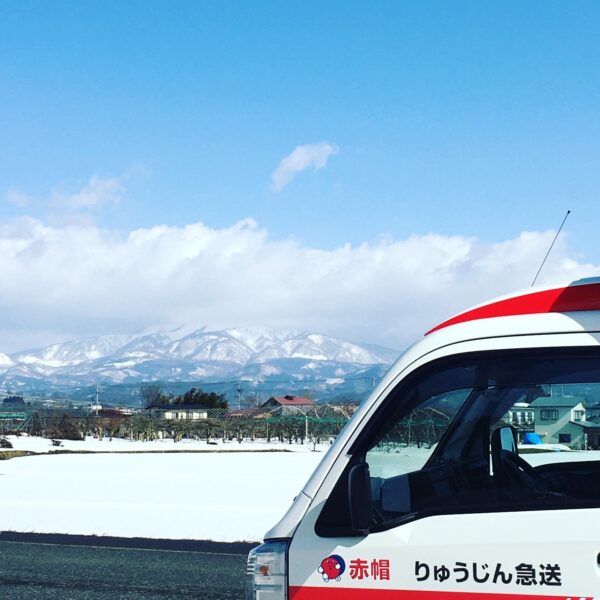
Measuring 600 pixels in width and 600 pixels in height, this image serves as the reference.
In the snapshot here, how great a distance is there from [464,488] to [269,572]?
0.91 m

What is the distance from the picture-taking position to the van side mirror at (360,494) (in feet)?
11.4

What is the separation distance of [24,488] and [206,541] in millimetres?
8185

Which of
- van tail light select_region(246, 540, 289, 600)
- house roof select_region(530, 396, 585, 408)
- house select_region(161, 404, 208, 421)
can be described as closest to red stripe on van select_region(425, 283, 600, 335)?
house roof select_region(530, 396, 585, 408)

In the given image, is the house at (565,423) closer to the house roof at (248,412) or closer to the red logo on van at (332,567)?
the red logo on van at (332,567)

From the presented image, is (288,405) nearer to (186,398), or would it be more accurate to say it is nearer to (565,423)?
(186,398)

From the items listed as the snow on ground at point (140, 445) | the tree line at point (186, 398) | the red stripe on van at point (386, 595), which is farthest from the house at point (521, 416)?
the tree line at point (186, 398)

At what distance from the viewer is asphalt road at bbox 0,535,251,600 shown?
8.24 meters

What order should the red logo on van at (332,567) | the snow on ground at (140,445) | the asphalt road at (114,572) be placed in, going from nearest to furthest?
the red logo on van at (332,567) → the asphalt road at (114,572) → the snow on ground at (140,445)

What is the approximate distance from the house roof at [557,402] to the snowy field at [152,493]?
25.2ft

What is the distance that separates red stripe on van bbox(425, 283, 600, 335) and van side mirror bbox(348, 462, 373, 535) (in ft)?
2.54

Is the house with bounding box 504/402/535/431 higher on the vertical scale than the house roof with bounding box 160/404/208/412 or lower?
lower

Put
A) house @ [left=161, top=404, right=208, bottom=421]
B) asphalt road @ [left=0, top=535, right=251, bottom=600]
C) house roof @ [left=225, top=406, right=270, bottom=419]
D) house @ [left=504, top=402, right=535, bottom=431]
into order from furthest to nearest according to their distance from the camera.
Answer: house @ [left=161, top=404, right=208, bottom=421] → house roof @ [left=225, top=406, right=270, bottom=419] → asphalt road @ [left=0, top=535, right=251, bottom=600] → house @ [left=504, top=402, right=535, bottom=431]

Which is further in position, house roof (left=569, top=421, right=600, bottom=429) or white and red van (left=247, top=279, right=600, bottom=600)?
house roof (left=569, top=421, right=600, bottom=429)

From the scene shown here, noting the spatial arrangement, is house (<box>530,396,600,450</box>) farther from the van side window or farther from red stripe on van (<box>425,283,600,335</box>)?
red stripe on van (<box>425,283,600,335</box>)
